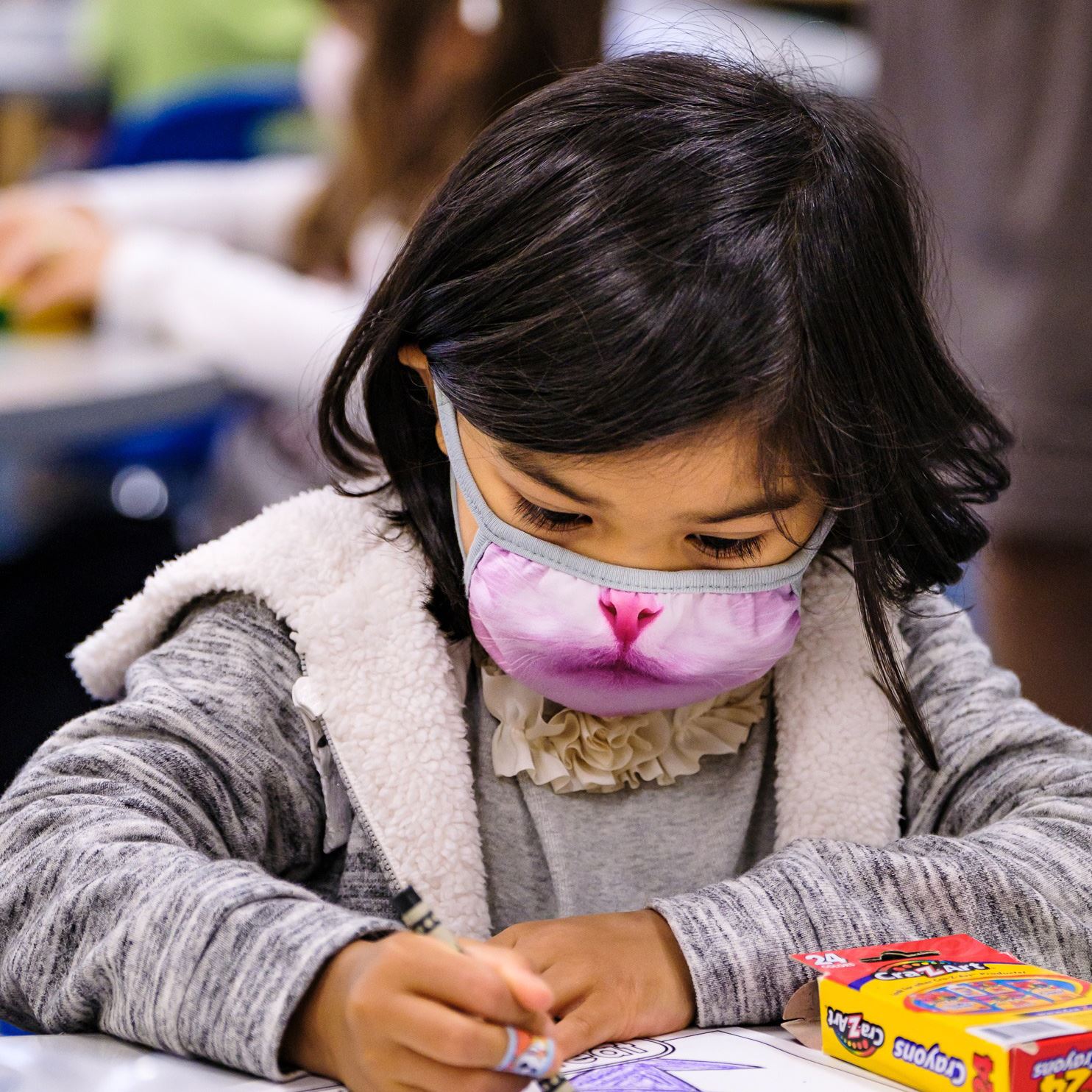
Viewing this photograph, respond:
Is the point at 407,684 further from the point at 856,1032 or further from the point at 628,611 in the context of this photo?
the point at 856,1032

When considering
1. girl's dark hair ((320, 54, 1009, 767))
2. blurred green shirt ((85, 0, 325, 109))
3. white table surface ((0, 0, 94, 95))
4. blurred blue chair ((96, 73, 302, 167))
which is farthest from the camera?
white table surface ((0, 0, 94, 95))

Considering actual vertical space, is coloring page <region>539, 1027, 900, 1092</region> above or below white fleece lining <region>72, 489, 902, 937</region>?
below

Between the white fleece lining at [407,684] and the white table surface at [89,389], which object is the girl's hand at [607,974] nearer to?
the white fleece lining at [407,684]

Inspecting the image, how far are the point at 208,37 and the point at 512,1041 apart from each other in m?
3.24

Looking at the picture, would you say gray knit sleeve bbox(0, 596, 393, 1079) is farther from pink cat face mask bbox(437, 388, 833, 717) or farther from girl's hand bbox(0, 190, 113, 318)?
girl's hand bbox(0, 190, 113, 318)

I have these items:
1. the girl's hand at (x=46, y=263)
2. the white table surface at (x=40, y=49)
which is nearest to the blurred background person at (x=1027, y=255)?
the girl's hand at (x=46, y=263)

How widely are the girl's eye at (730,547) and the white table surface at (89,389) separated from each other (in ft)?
2.60

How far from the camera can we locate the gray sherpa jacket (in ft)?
1.92

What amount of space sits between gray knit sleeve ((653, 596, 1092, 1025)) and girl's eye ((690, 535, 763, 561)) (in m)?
0.14

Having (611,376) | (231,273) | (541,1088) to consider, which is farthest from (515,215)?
(231,273)

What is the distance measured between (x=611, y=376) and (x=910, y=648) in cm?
29

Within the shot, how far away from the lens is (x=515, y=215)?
664 millimetres

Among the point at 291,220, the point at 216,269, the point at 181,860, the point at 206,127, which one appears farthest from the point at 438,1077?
the point at 206,127

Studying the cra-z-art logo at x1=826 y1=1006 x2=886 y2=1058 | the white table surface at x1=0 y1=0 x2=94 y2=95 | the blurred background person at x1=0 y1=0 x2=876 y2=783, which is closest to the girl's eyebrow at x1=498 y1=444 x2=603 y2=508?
the cra-z-art logo at x1=826 y1=1006 x2=886 y2=1058
